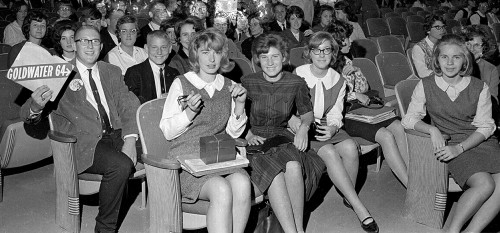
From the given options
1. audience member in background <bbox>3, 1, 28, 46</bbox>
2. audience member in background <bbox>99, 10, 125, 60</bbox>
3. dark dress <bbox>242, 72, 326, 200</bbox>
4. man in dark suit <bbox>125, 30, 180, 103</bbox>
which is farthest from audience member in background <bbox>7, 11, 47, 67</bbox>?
dark dress <bbox>242, 72, 326, 200</bbox>

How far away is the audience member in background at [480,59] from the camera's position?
158 inches

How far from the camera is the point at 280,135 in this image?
3160 mm

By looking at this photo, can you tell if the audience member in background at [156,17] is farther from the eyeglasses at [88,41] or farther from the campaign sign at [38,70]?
the campaign sign at [38,70]

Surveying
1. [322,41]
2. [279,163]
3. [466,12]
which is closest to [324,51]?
[322,41]

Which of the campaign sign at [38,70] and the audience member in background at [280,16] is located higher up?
the audience member in background at [280,16]

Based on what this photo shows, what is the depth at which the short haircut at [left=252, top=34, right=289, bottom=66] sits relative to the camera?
124 inches

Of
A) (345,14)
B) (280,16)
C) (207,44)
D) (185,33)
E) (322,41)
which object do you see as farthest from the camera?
(280,16)

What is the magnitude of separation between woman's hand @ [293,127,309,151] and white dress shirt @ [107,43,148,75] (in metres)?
1.63

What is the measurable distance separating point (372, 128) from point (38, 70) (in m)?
2.02

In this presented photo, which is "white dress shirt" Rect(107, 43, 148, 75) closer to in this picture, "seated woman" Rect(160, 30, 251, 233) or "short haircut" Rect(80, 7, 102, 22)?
"short haircut" Rect(80, 7, 102, 22)

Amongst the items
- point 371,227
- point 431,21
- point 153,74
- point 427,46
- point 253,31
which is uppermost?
point 431,21

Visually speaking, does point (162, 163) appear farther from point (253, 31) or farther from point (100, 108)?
point (253, 31)

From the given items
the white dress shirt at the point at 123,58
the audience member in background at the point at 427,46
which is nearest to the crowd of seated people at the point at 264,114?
the white dress shirt at the point at 123,58

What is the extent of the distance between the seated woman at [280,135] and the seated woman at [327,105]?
10cm
